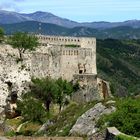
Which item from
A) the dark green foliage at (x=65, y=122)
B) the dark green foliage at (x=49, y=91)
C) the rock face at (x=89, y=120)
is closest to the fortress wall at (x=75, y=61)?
the dark green foliage at (x=49, y=91)

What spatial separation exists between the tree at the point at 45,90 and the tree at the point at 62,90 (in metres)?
0.87

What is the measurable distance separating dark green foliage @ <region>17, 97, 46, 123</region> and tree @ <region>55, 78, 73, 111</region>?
3508 mm

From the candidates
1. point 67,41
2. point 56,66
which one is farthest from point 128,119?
point 67,41

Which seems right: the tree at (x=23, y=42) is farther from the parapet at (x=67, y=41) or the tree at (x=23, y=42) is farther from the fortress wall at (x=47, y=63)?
the parapet at (x=67, y=41)

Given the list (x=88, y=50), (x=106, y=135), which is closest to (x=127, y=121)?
(x=106, y=135)

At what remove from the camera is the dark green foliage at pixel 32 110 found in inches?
2508

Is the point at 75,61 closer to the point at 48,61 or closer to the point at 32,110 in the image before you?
the point at 48,61

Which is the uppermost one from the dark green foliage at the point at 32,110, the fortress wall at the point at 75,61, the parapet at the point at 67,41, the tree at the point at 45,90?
the parapet at the point at 67,41

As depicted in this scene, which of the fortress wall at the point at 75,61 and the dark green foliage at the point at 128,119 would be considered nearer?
the dark green foliage at the point at 128,119

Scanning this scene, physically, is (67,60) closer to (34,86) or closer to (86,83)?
(86,83)

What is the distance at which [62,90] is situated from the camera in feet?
248

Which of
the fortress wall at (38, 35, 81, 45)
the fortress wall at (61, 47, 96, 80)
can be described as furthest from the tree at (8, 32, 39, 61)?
the fortress wall at (38, 35, 81, 45)

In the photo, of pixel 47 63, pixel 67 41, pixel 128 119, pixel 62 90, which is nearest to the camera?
pixel 128 119

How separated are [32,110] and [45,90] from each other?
8.45m
